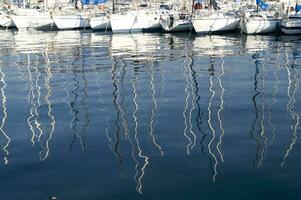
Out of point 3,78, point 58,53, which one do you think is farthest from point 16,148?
point 58,53

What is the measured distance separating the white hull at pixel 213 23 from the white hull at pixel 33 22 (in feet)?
80.9

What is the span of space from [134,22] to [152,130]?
46781 mm

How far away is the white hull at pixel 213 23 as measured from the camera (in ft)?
179

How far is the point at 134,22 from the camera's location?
61531 millimetres

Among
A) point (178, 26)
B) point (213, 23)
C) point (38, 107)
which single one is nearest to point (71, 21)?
→ point (178, 26)

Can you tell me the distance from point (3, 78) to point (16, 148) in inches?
533

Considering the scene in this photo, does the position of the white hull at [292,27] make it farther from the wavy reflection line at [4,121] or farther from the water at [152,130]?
the wavy reflection line at [4,121]

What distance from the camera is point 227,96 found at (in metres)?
21.0

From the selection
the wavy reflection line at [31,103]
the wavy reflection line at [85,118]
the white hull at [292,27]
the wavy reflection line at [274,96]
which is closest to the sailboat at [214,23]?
the white hull at [292,27]

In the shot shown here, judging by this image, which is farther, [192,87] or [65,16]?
[65,16]

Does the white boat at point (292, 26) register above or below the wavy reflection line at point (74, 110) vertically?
above

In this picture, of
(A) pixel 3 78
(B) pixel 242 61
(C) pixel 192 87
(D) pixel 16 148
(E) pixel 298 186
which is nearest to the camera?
(E) pixel 298 186

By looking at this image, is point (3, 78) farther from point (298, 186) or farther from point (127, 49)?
point (298, 186)

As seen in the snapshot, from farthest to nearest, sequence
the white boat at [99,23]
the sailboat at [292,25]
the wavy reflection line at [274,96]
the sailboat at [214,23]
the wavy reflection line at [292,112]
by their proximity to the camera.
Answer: the white boat at [99,23]
the sailboat at [214,23]
the sailboat at [292,25]
the wavy reflection line at [274,96]
the wavy reflection line at [292,112]
